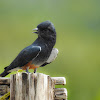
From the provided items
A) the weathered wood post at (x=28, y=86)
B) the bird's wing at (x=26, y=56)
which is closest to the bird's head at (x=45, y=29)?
the bird's wing at (x=26, y=56)

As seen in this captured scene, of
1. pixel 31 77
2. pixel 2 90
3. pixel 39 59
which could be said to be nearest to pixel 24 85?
pixel 31 77

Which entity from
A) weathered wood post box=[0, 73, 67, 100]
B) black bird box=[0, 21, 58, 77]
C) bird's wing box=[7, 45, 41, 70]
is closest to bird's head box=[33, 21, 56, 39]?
black bird box=[0, 21, 58, 77]

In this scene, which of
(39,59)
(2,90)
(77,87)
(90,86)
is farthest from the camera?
(90,86)

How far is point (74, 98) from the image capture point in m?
9.80

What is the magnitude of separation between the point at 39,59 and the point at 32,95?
1.25m

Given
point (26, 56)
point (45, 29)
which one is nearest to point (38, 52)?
point (26, 56)

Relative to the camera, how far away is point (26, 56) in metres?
4.98

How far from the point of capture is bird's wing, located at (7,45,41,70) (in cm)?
491

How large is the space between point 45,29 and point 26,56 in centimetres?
48

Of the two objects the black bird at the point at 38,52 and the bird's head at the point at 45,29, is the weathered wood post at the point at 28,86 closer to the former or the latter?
the black bird at the point at 38,52

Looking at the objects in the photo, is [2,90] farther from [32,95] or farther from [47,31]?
[47,31]

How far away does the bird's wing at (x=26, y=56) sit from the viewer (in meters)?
4.91

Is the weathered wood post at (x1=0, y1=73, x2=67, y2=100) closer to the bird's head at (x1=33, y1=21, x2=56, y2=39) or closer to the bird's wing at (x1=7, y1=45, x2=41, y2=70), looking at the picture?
the bird's wing at (x1=7, y1=45, x2=41, y2=70)

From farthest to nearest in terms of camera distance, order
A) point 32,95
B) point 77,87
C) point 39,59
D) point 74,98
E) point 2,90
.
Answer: point 77,87 < point 74,98 < point 39,59 < point 2,90 < point 32,95
